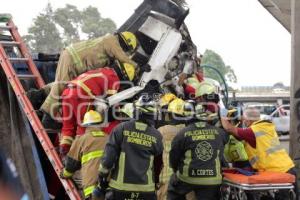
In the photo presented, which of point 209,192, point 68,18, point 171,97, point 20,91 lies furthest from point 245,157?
point 68,18

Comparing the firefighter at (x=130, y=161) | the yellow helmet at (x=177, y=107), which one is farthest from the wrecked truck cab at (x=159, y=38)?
the firefighter at (x=130, y=161)

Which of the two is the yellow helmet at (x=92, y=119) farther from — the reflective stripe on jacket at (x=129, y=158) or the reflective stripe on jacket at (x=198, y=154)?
the reflective stripe on jacket at (x=198, y=154)

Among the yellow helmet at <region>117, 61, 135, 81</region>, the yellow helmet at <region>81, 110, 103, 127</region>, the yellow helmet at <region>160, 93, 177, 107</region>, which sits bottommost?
the yellow helmet at <region>81, 110, 103, 127</region>

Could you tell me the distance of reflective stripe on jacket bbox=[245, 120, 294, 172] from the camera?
17.0 feet

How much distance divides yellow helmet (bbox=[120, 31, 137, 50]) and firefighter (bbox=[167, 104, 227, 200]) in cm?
161

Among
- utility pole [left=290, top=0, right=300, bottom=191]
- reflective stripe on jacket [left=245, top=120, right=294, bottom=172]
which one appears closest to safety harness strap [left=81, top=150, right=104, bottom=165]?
reflective stripe on jacket [left=245, top=120, right=294, bottom=172]

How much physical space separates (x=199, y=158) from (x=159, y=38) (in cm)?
195

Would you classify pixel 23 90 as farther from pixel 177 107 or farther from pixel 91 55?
pixel 177 107

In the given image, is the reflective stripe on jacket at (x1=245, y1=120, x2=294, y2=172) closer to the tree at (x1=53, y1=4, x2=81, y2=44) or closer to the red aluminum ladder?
the red aluminum ladder

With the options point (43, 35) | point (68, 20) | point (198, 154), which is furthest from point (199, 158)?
point (68, 20)

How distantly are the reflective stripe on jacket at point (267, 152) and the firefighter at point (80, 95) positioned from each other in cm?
166

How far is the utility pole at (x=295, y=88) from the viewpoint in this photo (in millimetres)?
6172

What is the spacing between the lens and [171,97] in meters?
5.86

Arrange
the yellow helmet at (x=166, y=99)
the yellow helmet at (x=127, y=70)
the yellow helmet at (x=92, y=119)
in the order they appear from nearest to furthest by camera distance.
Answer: the yellow helmet at (x=92, y=119) → the yellow helmet at (x=166, y=99) → the yellow helmet at (x=127, y=70)
